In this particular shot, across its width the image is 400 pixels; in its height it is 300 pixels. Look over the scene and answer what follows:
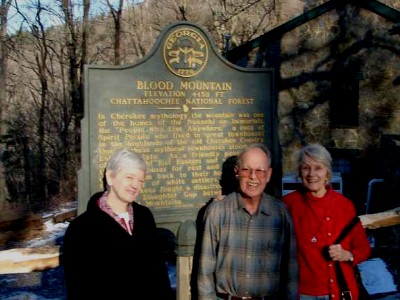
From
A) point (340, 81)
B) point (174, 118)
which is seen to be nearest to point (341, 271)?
point (174, 118)

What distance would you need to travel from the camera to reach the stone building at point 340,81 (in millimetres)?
13805

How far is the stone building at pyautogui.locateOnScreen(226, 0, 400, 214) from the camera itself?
543 inches

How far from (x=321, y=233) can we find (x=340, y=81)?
11532mm

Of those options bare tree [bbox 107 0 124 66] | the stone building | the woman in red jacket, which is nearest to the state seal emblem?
the woman in red jacket

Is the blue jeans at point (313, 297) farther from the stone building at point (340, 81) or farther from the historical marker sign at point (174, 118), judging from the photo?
the stone building at point (340, 81)

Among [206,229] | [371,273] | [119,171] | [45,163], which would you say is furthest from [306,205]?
[45,163]

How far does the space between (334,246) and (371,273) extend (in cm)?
468

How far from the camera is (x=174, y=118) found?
16.0 ft

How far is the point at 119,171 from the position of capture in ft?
10.8

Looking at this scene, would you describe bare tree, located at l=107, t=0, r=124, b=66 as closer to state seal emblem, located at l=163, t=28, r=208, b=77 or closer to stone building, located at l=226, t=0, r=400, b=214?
stone building, located at l=226, t=0, r=400, b=214

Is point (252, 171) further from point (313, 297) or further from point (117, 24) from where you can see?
point (117, 24)

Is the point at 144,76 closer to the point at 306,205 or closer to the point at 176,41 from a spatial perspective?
the point at 176,41

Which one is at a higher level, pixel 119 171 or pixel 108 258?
pixel 119 171

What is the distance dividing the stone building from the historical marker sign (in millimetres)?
9166
